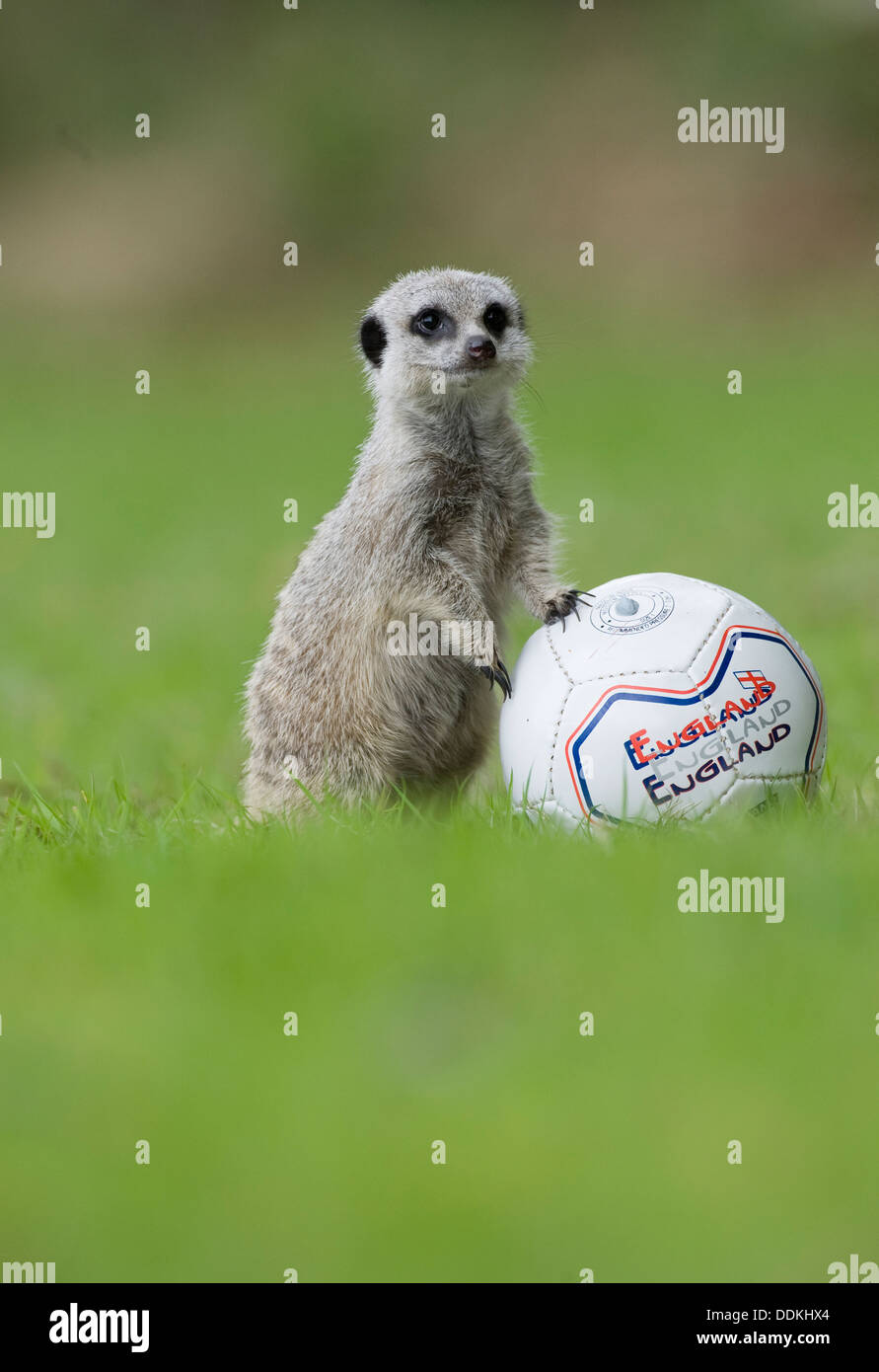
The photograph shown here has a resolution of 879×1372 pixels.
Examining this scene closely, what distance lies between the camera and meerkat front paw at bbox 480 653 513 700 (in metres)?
6.07

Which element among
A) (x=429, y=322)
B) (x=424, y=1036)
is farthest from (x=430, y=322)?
(x=424, y=1036)

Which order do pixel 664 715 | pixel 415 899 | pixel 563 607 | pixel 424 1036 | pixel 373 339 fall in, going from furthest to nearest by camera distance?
pixel 373 339 → pixel 563 607 → pixel 664 715 → pixel 415 899 → pixel 424 1036

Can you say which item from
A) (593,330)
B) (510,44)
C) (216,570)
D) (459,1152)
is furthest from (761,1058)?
(510,44)

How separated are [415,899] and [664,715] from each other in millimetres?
1089

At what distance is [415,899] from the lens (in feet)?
15.8

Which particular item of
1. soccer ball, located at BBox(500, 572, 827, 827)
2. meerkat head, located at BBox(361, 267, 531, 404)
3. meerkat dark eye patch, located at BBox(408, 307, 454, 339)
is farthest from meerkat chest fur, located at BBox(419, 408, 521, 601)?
soccer ball, located at BBox(500, 572, 827, 827)

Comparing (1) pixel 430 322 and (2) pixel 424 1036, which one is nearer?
(2) pixel 424 1036

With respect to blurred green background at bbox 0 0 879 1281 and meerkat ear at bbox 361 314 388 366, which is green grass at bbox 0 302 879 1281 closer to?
blurred green background at bbox 0 0 879 1281

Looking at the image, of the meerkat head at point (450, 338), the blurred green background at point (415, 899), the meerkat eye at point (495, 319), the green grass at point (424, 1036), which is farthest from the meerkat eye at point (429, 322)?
the green grass at point (424, 1036)

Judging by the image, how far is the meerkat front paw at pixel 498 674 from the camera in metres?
6.07

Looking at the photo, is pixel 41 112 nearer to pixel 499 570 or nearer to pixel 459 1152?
pixel 499 570

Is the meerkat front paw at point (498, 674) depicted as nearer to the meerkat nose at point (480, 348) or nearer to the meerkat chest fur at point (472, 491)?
the meerkat chest fur at point (472, 491)

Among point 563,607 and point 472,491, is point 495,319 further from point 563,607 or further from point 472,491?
point 563,607

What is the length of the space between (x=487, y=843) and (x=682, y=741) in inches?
27.6
